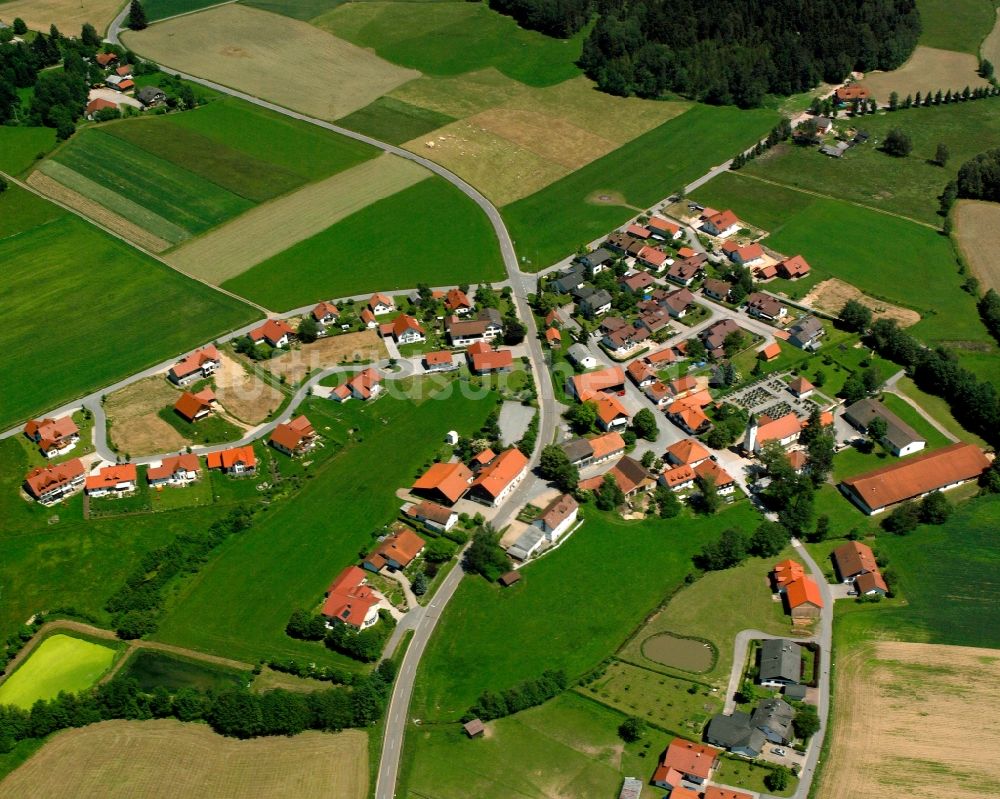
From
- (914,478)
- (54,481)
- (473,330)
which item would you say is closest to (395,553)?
(54,481)

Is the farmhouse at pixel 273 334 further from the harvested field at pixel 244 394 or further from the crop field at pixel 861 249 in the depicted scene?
the crop field at pixel 861 249

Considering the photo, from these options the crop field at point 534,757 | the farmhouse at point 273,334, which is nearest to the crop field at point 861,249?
the farmhouse at point 273,334

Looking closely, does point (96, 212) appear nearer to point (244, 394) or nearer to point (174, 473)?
point (244, 394)

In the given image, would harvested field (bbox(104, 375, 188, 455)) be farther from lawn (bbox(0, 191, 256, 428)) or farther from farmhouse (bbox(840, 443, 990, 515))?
farmhouse (bbox(840, 443, 990, 515))

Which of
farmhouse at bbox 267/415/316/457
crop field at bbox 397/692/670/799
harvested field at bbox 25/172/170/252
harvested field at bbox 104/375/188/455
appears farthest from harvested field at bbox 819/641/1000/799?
harvested field at bbox 25/172/170/252

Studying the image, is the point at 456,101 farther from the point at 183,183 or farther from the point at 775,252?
the point at 775,252

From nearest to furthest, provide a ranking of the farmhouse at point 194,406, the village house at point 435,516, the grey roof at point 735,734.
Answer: the grey roof at point 735,734 < the village house at point 435,516 < the farmhouse at point 194,406
